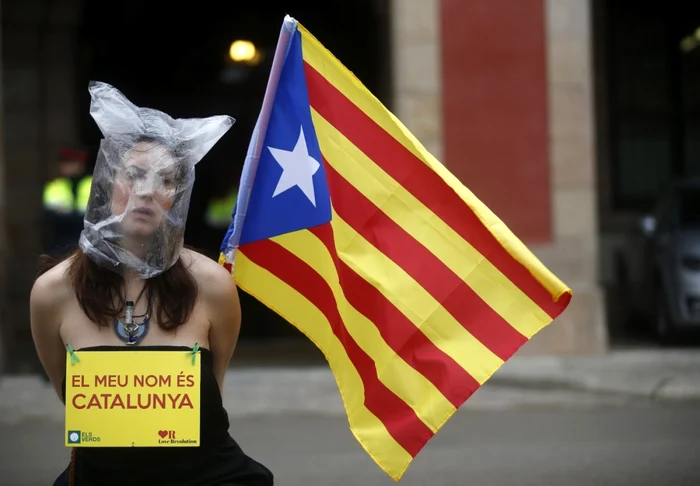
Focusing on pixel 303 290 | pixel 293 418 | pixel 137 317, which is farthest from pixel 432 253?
pixel 293 418

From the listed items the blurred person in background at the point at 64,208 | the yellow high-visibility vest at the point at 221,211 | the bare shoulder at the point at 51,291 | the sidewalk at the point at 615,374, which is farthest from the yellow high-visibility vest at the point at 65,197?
the bare shoulder at the point at 51,291

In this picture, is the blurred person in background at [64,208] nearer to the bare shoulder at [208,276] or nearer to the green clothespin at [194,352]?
the bare shoulder at [208,276]

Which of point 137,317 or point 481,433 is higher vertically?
point 137,317

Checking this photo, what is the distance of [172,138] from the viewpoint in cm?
324

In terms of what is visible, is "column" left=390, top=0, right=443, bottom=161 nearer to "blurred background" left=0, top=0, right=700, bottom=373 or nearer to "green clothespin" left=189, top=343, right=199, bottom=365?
"blurred background" left=0, top=0, right=700, bottom=373

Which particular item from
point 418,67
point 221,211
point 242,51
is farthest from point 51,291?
point 221,211

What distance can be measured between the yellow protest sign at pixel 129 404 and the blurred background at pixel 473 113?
8.18m

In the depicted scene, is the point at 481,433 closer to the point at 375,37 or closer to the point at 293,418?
the point at 293,418

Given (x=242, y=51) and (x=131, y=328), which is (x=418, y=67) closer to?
(x=242, y=51)

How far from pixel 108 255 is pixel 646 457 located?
17.5ft

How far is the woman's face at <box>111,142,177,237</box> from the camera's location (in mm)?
3195

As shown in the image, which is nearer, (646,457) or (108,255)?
(108,255)

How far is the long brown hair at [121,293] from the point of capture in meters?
3.16

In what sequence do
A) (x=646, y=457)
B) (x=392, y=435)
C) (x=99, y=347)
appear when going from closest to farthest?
(x=99, y=347)
(x=392, y=435)
(x=646, y=457)
